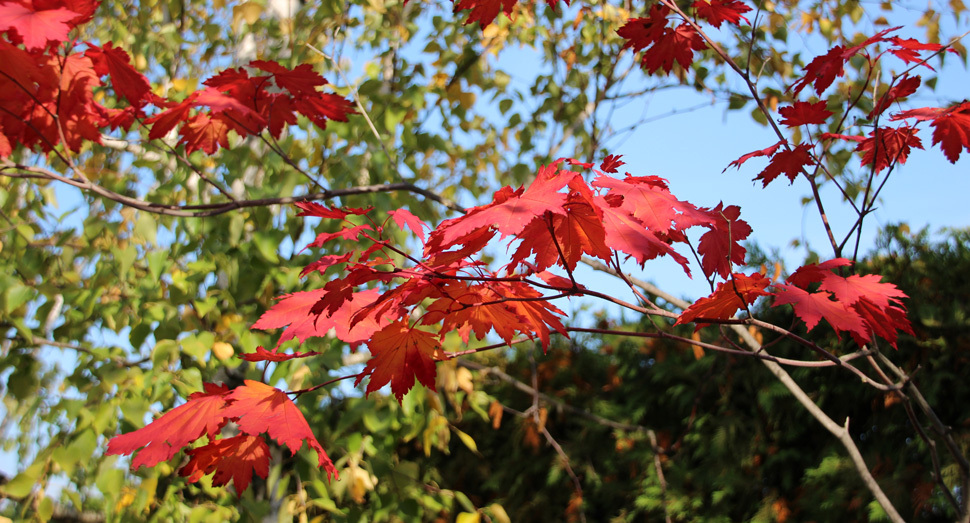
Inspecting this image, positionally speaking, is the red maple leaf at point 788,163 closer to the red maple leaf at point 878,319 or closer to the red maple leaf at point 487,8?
the red maple leaf at point 878,319

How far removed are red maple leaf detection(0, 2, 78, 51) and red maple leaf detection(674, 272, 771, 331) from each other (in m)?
0.97

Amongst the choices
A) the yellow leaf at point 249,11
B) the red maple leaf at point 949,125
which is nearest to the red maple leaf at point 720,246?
the red maple leaf at point 949,125

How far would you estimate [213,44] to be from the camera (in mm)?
2627

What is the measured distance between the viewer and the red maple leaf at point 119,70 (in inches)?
51.0

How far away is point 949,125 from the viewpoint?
1.19 m

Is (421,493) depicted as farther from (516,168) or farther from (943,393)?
(943,393)

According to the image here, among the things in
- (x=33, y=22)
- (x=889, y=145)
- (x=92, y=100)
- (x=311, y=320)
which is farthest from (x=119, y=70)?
(x=889, y=145)

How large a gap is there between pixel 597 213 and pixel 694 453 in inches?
67.2

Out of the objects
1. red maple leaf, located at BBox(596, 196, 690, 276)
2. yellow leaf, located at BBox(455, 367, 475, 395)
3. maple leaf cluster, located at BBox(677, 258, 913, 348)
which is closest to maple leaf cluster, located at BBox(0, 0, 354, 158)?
red maple leaf, located at BBox(596, 196, 690, 276)

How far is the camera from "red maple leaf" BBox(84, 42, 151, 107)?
129 cm

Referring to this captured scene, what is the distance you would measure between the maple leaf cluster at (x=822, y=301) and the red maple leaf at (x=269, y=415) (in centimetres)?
52

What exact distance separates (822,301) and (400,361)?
57 centimetres

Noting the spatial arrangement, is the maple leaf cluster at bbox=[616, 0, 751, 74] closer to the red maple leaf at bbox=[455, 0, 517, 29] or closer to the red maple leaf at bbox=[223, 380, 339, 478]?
the red maple leaf at bbox=[455, 0, 517, 29]

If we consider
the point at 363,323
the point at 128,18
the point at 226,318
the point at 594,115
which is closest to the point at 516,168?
the point at 594,115
